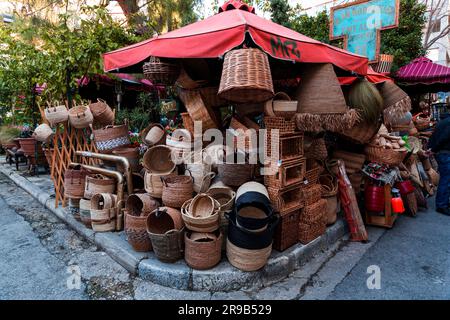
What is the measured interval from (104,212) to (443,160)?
5.97 meters

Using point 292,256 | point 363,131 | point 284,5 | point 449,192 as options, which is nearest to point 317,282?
point 292,256

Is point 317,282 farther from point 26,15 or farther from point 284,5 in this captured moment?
point 26,15

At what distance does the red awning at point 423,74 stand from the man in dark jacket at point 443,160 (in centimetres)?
239

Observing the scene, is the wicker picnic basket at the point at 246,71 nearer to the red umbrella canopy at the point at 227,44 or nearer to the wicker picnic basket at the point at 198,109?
the red umbrella canopy at the point at 227,44

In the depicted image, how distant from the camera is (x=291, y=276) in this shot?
3256 mm

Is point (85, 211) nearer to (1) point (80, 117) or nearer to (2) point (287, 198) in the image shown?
(1) point (80, 117)

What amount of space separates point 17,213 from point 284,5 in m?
10.3

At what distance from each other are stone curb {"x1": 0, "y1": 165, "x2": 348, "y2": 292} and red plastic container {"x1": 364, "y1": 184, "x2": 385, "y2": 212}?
113cm

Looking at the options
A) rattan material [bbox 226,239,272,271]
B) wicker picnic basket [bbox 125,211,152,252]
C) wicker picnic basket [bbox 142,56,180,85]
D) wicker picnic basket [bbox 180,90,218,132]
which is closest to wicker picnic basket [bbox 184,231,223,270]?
rattan material [bbox 226,239,272,271]

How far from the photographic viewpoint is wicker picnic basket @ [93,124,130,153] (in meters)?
4.52

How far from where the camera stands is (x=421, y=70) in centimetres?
746

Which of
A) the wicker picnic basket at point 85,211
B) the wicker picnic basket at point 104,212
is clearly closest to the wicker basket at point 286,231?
the wicker picnic basket at point 104,212

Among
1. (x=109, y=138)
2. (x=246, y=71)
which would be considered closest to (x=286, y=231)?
(x=246, y=71)

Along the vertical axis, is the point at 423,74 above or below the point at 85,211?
above
